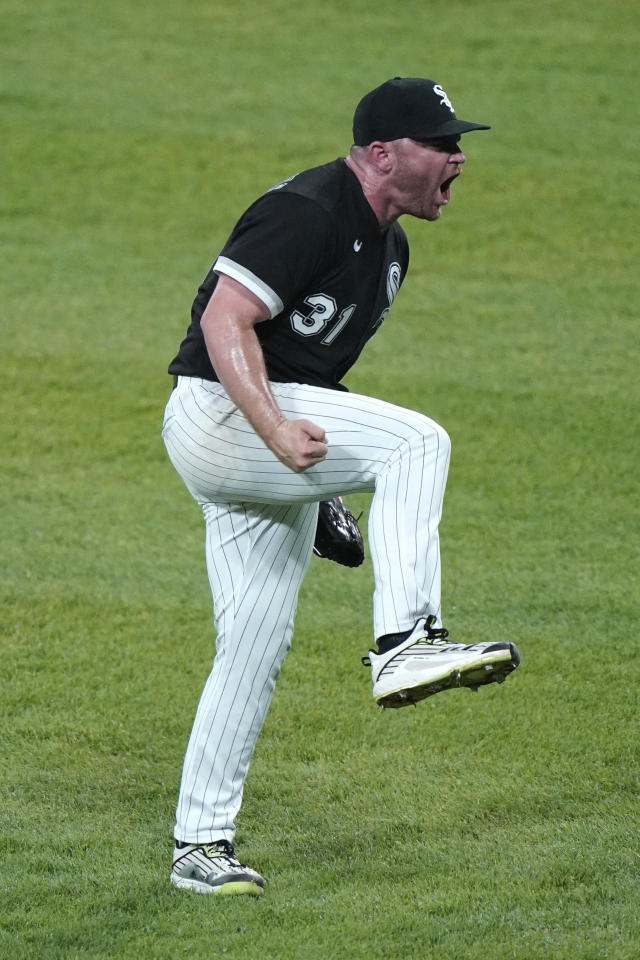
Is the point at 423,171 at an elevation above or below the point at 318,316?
above

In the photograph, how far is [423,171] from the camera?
3.24 m

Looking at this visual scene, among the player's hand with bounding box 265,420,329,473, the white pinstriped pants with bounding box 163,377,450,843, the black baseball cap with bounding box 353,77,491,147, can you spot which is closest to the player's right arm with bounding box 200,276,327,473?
the player's hand with bounding box 265,420,329,473

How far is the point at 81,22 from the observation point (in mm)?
14219

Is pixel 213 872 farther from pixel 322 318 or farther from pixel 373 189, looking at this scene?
pixel 373 189

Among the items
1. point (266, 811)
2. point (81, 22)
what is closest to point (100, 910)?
point (266, 811)

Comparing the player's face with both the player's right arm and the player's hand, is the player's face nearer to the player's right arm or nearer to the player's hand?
the player's right arm

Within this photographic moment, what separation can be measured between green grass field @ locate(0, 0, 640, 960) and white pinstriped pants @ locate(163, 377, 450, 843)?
0.38 metres

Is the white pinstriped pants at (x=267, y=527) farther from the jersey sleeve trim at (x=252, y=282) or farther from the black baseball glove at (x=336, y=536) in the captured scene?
the jersey sleeve trim at (x=252, y=282)

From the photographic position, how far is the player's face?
322 cm

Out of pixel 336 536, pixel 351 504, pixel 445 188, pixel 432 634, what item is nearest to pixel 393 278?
pixel 445 188

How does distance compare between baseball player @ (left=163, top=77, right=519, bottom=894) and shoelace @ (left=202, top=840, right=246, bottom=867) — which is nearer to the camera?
baseball player @ (left=163, top=77, right=519, bottom=894)

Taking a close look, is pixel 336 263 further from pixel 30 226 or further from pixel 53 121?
pixel 53 121

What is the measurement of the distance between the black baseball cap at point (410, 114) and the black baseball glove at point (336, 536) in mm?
1009

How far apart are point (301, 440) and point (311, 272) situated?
1.49 ft
